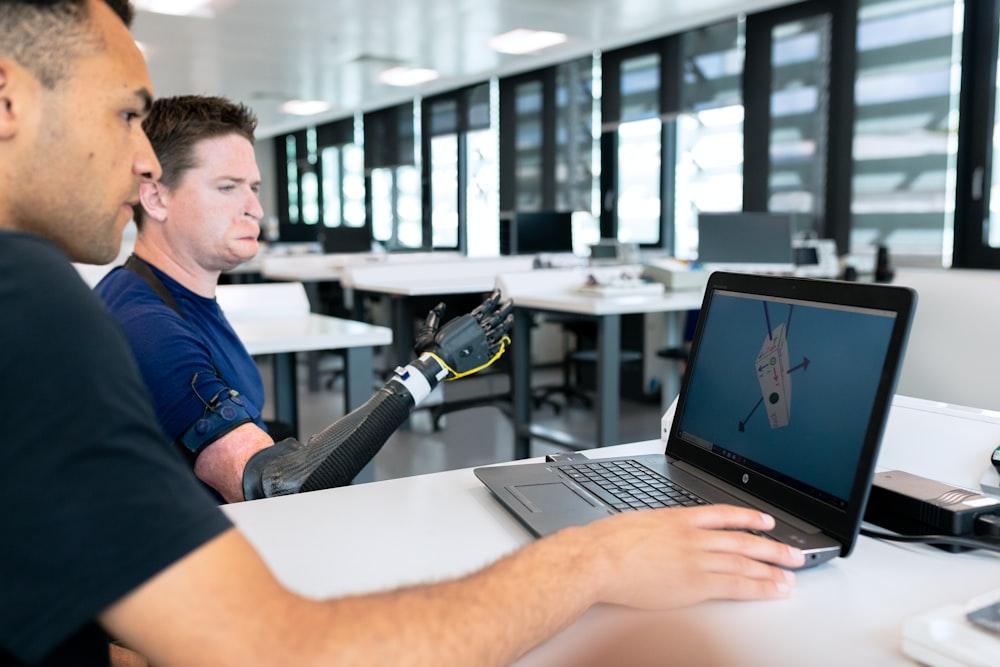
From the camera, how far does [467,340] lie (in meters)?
1.29

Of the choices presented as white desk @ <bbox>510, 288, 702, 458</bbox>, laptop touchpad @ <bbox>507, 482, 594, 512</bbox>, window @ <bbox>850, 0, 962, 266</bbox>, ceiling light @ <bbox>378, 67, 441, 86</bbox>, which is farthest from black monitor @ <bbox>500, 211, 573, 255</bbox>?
laptop touchpad @ <bbox>507, 482, 594, 512</bbox>

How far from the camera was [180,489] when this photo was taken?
516 millimetres

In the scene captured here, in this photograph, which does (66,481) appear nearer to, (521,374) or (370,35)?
(521,374)

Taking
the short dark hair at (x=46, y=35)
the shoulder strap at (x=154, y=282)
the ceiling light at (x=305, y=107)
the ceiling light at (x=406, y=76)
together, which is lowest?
the shoulder strap at (x=154, y=282)

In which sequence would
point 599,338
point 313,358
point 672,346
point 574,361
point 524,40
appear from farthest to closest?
point 524,40, point 313,358, point 574,361, point 672,346, point 599,338

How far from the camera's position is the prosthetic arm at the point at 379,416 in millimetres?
1192

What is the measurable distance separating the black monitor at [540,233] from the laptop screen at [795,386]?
5.29m

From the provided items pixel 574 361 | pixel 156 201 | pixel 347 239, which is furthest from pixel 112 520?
pixel 347 239

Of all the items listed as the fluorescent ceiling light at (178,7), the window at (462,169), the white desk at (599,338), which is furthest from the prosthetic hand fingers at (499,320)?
the window at (462,169)

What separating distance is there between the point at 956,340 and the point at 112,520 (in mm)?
1221

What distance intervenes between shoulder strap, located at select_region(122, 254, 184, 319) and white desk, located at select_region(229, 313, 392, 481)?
945 mm

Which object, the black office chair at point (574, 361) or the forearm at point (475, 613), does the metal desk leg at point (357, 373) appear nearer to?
the forearm at point (475, 613)

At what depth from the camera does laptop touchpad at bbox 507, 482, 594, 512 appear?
927 mm

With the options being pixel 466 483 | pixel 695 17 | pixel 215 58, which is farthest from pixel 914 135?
pixel 215 58
